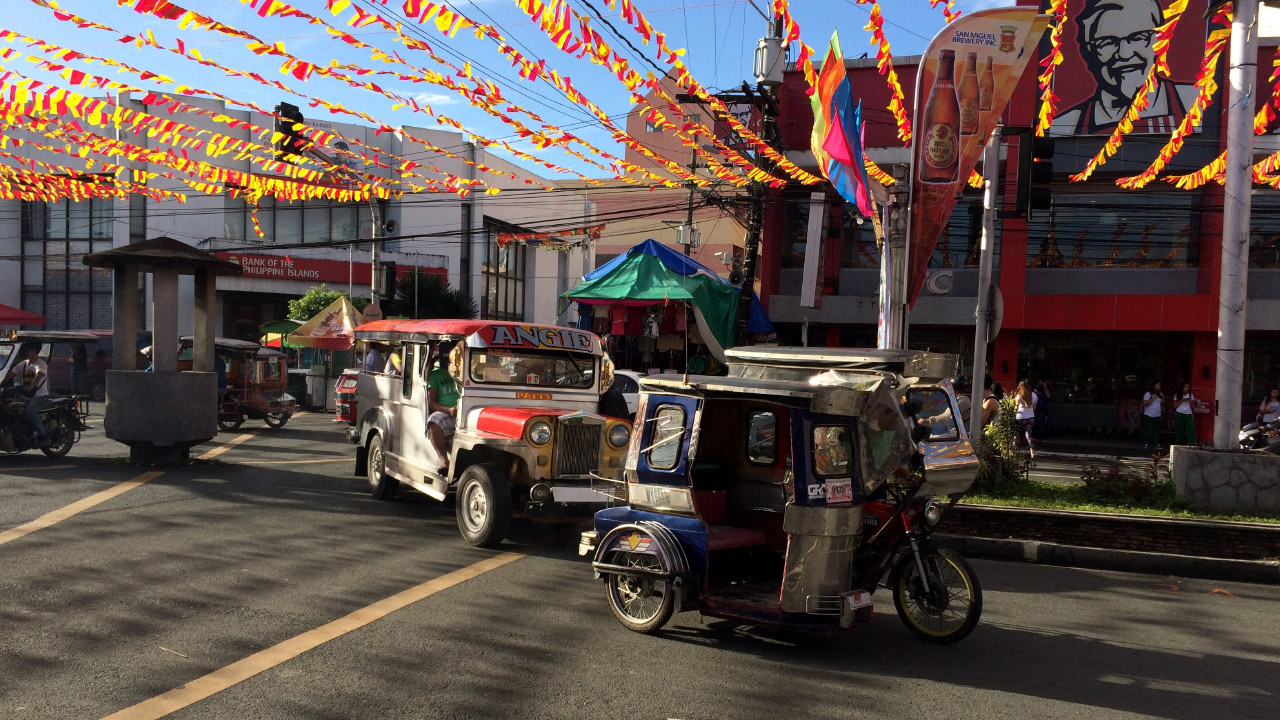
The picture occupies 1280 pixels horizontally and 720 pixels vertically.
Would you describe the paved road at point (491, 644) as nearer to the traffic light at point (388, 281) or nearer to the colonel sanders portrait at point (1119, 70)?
the traffic light at point (388, 281)

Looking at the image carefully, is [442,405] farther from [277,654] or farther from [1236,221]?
[1236,221]

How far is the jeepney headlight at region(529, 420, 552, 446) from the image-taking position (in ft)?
30.1

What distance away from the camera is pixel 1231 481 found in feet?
32.7

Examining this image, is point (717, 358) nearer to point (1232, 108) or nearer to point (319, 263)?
point (1232, 108)

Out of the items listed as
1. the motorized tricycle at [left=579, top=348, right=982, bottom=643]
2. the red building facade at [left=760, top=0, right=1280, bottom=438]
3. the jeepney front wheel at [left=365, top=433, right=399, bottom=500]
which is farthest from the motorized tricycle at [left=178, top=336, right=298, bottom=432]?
the motorized tricycle at [left=579, top=348, right=982, bottom=643]

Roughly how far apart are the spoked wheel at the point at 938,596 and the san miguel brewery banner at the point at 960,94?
6.17 m

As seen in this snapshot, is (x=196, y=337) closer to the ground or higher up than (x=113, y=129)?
closer to the ground

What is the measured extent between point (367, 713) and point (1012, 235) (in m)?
22.0

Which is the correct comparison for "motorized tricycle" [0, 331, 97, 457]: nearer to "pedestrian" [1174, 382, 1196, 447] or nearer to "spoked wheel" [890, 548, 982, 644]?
"spoked wheel" [890, 548, 982, 644]

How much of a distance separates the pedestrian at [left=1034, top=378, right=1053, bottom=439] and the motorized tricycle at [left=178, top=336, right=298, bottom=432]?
17878 mm

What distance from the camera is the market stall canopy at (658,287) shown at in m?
16.9

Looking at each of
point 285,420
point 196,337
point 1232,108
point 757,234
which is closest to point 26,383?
point 196,337

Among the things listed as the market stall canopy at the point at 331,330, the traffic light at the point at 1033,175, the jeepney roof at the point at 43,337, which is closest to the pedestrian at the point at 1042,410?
the traffic light at the point at 1033,175

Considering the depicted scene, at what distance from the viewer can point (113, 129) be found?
106ft
